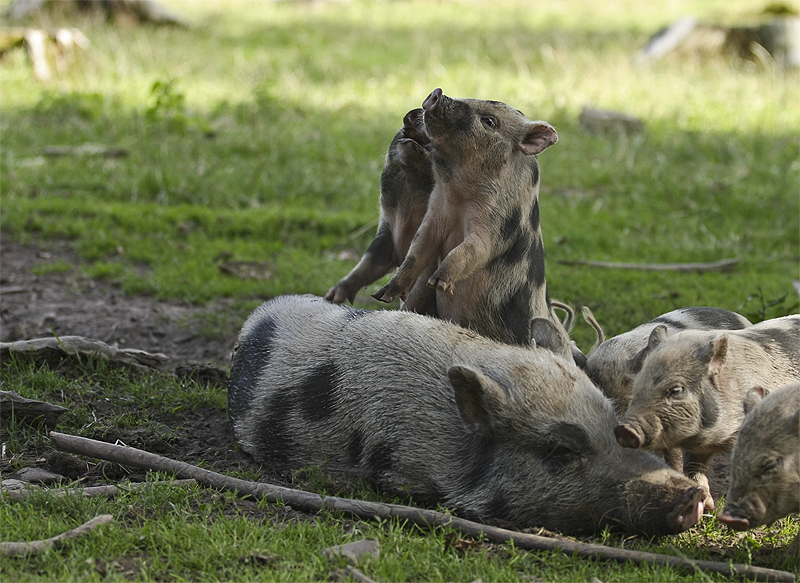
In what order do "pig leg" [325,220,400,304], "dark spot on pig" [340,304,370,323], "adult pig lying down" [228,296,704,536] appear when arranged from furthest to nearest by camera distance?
1. "pig leg" [325,220,400,304]
2. "dark spot on pig" [340,304,370,323]
3. "adult pig lying down" [228,296,704,536]

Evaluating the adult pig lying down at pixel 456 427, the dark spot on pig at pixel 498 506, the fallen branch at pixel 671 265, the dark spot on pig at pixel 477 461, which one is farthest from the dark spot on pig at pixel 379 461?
the fallen branch at pixel 671 265

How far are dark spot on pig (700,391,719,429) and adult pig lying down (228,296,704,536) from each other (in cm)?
28

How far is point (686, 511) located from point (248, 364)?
7.21 feet

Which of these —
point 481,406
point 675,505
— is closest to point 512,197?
point 481,406

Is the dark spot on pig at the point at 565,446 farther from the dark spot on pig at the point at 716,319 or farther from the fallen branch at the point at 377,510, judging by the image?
the dark spot on pig at the point at 716,319

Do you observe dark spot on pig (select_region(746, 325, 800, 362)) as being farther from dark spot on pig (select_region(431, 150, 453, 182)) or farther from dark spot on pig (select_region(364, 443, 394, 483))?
dark spot on pig (select_region(364, 443, 394, 483))

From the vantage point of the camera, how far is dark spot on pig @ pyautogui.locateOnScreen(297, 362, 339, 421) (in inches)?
164

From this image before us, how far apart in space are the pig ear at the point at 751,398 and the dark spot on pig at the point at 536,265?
4.38 feet

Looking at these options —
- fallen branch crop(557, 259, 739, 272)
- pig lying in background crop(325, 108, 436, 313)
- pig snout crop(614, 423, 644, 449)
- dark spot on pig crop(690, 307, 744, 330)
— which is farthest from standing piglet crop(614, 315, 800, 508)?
fallen branch crop(557, 259, 739, 272)

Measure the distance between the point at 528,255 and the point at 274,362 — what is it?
1448 mm

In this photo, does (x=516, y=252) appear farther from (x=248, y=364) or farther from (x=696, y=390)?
(x=248, y=364)

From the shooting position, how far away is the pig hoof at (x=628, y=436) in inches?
139

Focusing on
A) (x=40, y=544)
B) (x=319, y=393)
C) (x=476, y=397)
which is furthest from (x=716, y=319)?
(x=40, y=544)

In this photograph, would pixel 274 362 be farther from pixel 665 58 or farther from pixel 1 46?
pixel 665 58
